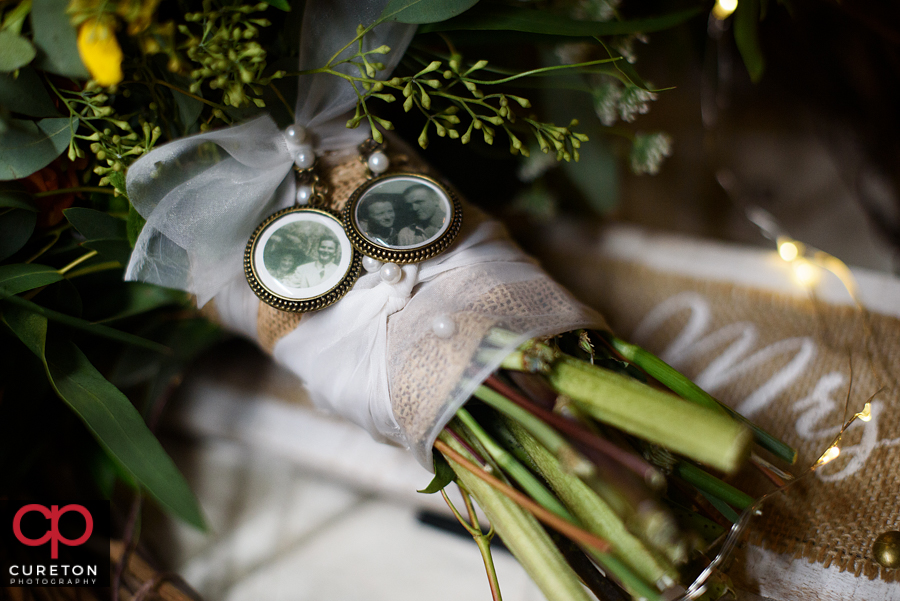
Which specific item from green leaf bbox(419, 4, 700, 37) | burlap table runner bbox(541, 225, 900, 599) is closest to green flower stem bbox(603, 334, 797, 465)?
burlap table runner bbox(541, 225, 900, 599)

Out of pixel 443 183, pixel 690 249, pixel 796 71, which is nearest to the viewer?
pixel 443 183

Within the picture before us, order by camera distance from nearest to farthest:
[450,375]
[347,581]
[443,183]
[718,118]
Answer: [450,375], [443,183], [347,581], [718,118]

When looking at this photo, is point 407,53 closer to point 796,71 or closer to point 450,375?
point 450,375

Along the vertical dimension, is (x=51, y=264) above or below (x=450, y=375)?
below

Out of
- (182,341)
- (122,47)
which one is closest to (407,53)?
(122,47)

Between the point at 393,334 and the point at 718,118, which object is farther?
the point at 718,118

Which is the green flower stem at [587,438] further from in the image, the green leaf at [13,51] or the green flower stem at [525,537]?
the green leaf at [13,51]

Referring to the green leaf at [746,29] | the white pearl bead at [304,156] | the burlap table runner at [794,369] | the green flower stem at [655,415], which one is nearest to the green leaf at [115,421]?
the white pearl bead at [304,156]
